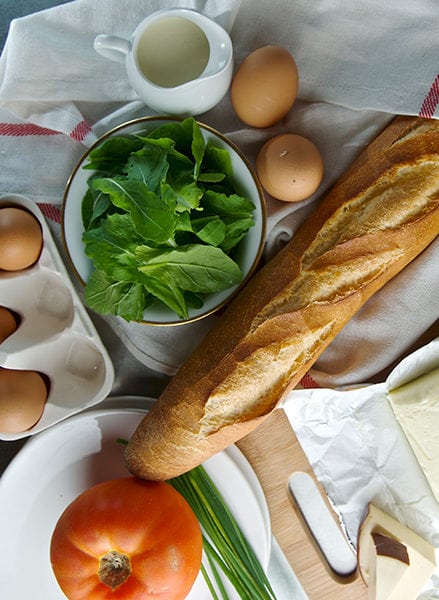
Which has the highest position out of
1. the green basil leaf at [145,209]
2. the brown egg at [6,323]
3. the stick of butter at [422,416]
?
the green basil leaf at [145,209]

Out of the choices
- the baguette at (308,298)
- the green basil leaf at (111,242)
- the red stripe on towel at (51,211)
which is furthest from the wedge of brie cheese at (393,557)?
the red stripe on towel at (51,211)

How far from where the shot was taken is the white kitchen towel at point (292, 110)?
3.66ft

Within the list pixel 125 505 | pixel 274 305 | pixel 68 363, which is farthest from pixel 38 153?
pixel 125 505

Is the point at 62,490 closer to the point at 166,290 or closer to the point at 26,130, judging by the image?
the point at 166,290

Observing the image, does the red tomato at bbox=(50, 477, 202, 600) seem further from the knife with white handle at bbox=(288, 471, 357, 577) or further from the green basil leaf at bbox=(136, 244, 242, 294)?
the green basil leaf at bbox=(136, 244, 242, 294)

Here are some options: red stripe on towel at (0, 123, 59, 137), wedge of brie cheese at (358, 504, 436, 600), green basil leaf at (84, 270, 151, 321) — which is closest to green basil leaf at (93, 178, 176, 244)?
green basil leaf at (84, 270, 151, 321)

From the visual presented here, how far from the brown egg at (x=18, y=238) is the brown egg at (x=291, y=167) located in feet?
1.10

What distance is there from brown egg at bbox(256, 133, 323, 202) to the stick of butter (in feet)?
1.06

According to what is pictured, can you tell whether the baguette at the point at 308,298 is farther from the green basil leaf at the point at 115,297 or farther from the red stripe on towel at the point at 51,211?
the red stripe on towel at the point at 51,211

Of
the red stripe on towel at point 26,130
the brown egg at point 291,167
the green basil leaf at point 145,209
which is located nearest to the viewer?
the green basil leaf at point 145,209

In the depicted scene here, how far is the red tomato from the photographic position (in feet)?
3.44

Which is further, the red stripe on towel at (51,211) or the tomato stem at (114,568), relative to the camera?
the red stripe on towel at (51,211)

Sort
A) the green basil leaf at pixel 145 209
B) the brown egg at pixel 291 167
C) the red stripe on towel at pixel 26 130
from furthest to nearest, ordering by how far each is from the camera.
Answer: the red stripe on towel at pixel 26 130
the brown egg at pixel 291 167
the green basil leaf at pixel 145 209


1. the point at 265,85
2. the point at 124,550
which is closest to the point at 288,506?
the point at 124,550
